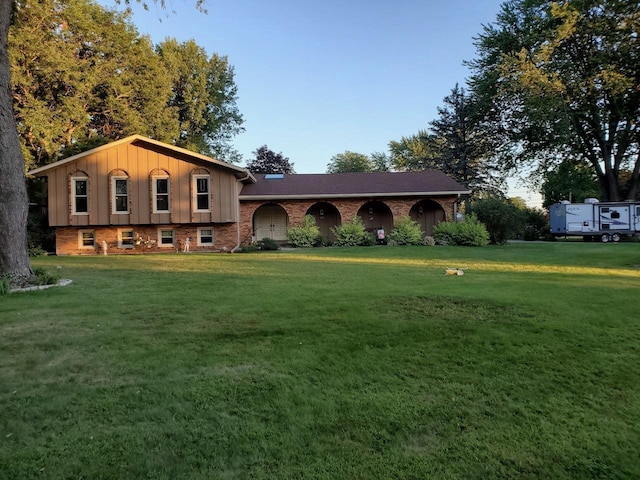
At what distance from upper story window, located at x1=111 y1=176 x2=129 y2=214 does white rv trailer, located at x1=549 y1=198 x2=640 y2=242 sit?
2521cm

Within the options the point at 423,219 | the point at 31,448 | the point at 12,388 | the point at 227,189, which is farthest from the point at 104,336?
the point at 423,219

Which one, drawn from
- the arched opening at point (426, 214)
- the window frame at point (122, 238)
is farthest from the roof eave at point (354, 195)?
the window frame at point (122, 238)

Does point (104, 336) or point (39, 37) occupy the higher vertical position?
point (39, 37)

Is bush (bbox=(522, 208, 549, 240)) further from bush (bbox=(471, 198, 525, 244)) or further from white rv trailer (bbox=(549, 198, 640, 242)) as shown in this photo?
bush (bbox=(471, 198, 525, 244))

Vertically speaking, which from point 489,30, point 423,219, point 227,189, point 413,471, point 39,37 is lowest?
point 413,471

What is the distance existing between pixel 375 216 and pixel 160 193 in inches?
455

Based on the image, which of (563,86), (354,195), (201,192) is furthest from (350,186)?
(563,86)

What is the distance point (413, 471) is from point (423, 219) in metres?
22.1

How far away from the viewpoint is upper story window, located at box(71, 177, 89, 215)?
63.6 feet

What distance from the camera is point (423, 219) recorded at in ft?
77.3

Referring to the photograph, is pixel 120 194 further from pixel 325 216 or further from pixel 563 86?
pixel 563 86

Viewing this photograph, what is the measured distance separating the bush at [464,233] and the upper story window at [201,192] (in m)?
11.4

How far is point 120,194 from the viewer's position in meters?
19.6

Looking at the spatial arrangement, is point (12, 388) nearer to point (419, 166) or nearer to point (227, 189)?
point (227, 189)
